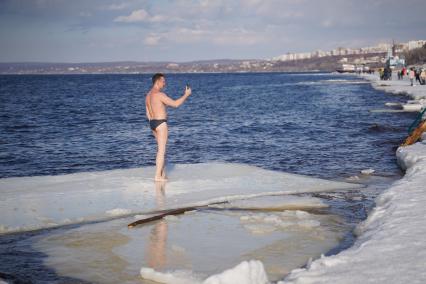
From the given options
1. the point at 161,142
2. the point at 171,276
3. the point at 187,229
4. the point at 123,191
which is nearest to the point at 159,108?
the point at 161,142

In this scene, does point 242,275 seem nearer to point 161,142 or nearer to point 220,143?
point 161,142

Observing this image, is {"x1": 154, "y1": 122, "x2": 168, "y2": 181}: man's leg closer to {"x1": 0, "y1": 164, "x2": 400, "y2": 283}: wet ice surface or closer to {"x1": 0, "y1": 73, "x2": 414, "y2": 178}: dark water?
{"x1": 0, "y1": 164, "x2": 400, "y2": 283}: wet ice surface

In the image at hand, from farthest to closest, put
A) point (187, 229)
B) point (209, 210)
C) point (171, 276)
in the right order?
point (209, 210), point (187, 229), point (171, 276)

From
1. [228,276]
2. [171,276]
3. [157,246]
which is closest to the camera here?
[228,276]

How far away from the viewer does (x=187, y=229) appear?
614cm

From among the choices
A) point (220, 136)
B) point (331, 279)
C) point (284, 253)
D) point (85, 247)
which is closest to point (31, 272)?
point (85, 247)

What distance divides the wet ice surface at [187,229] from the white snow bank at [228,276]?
0.02 m

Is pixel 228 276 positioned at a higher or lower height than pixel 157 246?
higher

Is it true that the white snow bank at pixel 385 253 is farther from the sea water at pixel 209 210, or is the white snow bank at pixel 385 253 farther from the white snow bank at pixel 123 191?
the white snow bank at pixel 123 191

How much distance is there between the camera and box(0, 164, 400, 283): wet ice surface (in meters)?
4.89

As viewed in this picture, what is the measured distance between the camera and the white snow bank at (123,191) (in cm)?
689

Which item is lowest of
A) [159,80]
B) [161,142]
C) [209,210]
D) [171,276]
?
[209,210]

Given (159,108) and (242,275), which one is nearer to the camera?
(242,275)

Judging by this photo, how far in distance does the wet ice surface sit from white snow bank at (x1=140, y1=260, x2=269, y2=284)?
0.02 m
